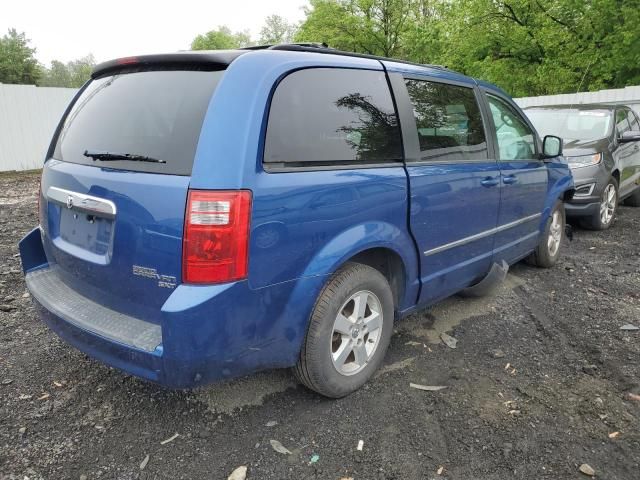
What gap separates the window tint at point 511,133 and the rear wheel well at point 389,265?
1522 mm

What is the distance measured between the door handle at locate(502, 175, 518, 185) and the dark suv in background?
3.13 m

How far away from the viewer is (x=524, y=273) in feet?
16.5

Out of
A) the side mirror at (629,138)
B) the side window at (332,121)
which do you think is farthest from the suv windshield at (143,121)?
the side mirror at (629,138)

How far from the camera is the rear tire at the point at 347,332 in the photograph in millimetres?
2502

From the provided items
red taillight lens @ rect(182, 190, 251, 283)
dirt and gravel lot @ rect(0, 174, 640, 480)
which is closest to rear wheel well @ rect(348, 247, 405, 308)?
dirt and gravel lot @ rect(0, 174, 640, 480)

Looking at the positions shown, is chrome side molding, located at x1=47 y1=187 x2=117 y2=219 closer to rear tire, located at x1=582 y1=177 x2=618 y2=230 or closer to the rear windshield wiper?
the rear windshield wiper

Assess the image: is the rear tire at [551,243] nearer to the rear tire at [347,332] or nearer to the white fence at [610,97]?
the rear tire at [347,332]

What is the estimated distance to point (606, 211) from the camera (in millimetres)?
6844

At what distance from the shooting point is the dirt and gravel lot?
7.45 ft

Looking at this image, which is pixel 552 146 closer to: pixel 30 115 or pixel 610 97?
pixel 610 97

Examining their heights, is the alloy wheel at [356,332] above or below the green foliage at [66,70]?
below

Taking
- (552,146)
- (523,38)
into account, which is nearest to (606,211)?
(552,146)

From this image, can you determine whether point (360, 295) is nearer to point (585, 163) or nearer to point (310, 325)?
point (310, 325)

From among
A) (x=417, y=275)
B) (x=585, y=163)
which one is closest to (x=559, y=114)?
(x=585, y=163)
